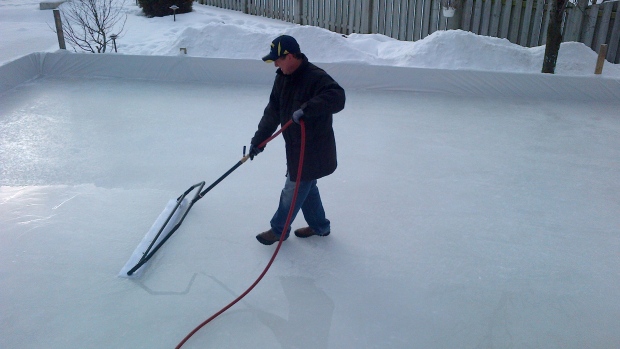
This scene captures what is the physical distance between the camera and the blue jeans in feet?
9.11

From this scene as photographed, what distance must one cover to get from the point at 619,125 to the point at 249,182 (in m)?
3.14

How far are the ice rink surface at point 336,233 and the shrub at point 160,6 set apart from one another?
5355 millimetres

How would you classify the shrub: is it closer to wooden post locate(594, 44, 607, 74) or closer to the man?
wooden post locate(594, 44, 607, 74)

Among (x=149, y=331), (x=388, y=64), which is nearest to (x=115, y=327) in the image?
(x=149, y=331)

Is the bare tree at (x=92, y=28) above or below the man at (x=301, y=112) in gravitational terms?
below

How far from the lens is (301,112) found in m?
2.49

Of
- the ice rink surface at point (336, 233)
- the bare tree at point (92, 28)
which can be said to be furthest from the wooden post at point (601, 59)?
the bare tree at point (92, 28)

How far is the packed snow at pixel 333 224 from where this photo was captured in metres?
2.42

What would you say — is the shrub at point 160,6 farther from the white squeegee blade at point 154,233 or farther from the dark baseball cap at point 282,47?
the dark baseball cap at point 282,47

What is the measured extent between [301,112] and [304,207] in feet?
2.09

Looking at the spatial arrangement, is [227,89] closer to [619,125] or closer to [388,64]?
[388,64]

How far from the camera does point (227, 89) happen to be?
579 cm

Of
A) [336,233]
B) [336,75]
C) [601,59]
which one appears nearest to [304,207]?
[336,233]

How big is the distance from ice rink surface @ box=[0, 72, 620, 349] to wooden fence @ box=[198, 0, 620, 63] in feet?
6.10
